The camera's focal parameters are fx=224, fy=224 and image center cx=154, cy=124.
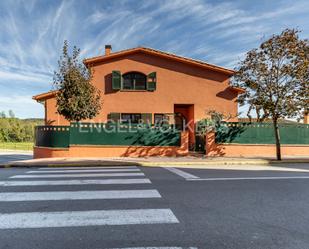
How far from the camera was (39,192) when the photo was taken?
5871mm

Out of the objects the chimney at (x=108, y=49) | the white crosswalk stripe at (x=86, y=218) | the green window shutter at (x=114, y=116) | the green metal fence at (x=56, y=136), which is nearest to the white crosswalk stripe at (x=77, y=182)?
the white crosswalk stripe at (x=86, y=218)

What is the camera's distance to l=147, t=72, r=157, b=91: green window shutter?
1698 cm

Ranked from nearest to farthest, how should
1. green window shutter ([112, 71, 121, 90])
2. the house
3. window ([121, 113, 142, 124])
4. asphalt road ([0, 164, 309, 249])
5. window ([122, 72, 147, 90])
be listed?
asphalt road ([0, 164, 309, 249]) → green window shutter ([112, 71, 121, 90]) → the house → window ([121, 113, 142, 124]) → window ([122, 72, 147, 90])

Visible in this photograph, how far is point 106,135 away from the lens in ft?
44.7

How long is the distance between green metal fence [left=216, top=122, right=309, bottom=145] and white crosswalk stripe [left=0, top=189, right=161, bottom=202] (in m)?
9.38

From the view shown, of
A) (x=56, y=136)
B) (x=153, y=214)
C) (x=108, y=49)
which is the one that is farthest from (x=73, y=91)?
(x=153, y=214)

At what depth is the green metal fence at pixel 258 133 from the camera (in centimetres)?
1411

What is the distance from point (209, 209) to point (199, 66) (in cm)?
1452

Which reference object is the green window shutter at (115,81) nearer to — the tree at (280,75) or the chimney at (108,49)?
the chimney at (108,49)

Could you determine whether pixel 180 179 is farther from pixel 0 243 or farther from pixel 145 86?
pixel 145 86

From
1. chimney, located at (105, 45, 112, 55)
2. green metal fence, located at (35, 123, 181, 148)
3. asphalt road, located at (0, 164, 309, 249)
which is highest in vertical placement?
chimney, located at (105, 45, 112, 55)

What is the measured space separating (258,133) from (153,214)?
12.2m

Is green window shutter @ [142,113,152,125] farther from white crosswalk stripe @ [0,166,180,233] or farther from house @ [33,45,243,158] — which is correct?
white crosswalk stripe @ [0,166,180,233]

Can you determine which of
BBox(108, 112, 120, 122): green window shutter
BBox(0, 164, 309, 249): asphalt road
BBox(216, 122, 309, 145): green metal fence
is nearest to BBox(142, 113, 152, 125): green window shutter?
BBox(108, 112, 120, 122): green window shutter
